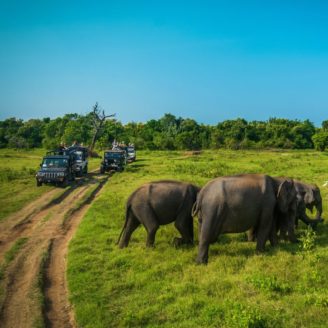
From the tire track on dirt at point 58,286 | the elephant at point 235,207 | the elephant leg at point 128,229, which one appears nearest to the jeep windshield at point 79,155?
the tire track on dirt at point 58,286

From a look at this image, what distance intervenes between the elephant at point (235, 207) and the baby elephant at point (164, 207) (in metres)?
0.60

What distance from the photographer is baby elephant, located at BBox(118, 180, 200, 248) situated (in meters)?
12.0

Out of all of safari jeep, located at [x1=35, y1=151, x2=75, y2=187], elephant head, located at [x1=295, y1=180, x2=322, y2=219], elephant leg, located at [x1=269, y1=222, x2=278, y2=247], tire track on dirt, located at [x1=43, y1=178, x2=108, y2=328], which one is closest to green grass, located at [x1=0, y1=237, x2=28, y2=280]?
tire track on dirt, located at [x1=43, y1=178, x2=108, y2=328]

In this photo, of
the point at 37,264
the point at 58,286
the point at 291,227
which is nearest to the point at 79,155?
the point at 37,264

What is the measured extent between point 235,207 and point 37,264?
5632mm

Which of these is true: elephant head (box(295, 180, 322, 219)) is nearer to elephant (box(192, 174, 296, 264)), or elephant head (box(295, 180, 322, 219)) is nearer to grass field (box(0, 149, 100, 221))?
elephant (box(192, 174, 296, 264))

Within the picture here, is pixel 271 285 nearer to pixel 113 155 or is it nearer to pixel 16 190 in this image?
pixel 16 190

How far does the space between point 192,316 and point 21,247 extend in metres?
7.07

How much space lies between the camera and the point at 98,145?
259 feet

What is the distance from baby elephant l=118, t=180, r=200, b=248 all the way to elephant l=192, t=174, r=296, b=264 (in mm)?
596

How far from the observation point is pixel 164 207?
39.2 feet

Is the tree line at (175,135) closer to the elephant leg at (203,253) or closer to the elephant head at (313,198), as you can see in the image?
the elephant head at (313,198)

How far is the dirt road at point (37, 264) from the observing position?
8.06 m

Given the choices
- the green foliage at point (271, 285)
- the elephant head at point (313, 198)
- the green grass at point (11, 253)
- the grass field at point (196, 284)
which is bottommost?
the green grass at point (11, 253)
